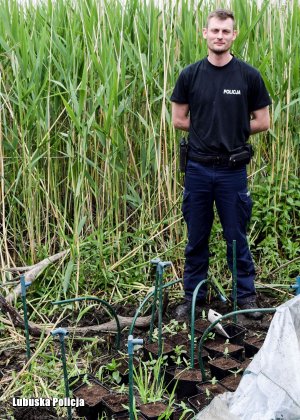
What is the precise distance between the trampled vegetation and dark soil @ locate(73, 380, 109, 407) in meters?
0.78

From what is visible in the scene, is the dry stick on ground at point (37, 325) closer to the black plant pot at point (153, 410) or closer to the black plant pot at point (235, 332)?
the black plant pot at point (235, 332)

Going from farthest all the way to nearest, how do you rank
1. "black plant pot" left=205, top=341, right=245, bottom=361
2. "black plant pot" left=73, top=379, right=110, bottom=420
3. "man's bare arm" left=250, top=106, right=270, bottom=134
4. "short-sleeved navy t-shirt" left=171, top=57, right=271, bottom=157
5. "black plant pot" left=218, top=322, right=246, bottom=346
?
"man's bare arm" left=250, top=106, right=270, bottom=134 → "short-sleeved navy t-shirt" left=171, top=57, right=271, bottom=157 → "black plant pot" left=218, top=322, right=246, bottom=346 → "black plant pot" left=205, top=341, right=245, bottom=361 → "black plant pot" left=73, top=379, right=110, bottom=420

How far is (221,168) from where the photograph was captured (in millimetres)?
2953

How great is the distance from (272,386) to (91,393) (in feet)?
2.33

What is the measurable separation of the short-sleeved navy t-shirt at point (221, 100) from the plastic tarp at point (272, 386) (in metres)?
1.16

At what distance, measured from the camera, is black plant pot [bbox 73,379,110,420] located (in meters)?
2.20

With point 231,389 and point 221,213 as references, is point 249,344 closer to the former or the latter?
point 231,389

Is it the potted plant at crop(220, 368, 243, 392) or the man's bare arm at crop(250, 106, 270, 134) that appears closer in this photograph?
the potted plant at crop(220, 368, 243, 392)

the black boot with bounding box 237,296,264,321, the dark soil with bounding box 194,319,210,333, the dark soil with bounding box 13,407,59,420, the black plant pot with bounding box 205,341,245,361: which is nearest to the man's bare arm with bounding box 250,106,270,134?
the black boot with bounding box 237,296,264,321

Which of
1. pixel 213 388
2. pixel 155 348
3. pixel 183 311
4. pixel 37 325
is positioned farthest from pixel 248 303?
pixel 37 325

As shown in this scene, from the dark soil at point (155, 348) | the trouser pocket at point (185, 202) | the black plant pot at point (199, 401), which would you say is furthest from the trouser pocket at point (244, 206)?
the black plant pot at point (199, 401)

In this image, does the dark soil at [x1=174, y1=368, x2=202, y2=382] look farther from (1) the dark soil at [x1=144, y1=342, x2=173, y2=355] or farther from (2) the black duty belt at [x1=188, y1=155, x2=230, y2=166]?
(2) the black duty belt at [x1=188, y1=155, x2=230, y2=166]

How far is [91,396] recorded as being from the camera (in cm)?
225

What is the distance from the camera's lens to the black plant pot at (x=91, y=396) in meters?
2.20
